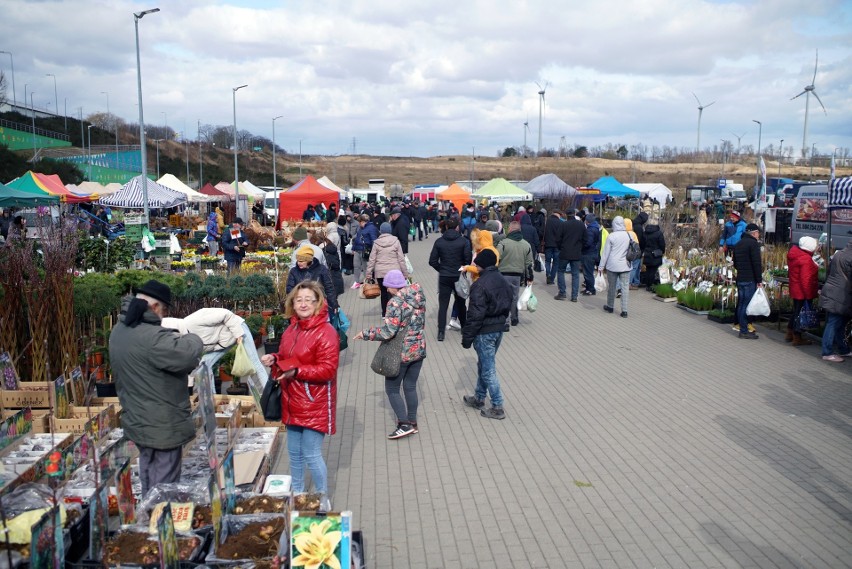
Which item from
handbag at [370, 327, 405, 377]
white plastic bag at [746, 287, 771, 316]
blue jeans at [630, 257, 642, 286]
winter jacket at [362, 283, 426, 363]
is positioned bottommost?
blue jeans at [630, 257, 642, 286]

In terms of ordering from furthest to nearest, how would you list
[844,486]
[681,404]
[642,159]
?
1. [642,159]
2. [681,404]
3. [844,486]

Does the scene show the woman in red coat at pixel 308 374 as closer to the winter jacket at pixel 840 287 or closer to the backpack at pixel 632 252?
the winter jacket at pixel 840 287

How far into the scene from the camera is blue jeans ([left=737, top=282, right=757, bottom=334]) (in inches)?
437

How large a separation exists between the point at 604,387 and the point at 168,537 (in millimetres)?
6211

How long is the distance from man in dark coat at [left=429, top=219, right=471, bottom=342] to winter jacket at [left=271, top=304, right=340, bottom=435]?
612 centimetres

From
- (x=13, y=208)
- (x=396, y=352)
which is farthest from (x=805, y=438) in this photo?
(x=13, y=208)

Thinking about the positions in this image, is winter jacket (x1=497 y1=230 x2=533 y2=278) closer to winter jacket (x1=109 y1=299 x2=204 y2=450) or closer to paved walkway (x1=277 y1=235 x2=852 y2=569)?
paved walkway (x1=277 y1=235 x2=852 y2=569)

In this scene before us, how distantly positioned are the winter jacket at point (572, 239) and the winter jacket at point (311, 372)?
1051cm

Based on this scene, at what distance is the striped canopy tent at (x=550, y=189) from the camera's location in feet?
91.5

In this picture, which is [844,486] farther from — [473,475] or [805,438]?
[473,475]

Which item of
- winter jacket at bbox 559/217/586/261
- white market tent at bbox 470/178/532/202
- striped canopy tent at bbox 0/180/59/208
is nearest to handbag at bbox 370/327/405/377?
winter jacket at bbox 559/217/586/261

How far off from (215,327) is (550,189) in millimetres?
22762

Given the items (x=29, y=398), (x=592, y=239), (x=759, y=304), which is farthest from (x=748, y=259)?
(x=29, y=398)

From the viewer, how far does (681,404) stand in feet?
26.4
